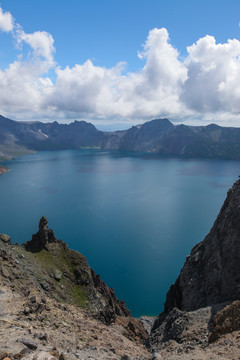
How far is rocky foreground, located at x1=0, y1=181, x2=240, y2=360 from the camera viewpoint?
19369 mm

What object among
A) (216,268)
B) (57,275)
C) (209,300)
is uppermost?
(216,268)

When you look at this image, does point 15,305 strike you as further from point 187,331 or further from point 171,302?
point 171,302

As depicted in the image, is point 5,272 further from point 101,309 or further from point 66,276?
point 101,309

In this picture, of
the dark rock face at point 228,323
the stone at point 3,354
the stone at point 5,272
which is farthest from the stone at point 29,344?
the stone at point 5,272

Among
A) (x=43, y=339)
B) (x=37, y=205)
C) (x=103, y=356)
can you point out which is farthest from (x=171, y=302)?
(x=37, y=205)

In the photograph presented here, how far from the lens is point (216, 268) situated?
1638 inches

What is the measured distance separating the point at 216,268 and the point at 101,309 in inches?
823

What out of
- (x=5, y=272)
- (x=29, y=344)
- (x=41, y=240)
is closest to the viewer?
(x=29, y=344)

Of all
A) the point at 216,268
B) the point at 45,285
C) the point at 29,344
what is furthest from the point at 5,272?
the point at 216,268

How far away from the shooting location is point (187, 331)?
30.5 metres

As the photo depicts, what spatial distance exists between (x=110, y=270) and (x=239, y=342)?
6442 cm

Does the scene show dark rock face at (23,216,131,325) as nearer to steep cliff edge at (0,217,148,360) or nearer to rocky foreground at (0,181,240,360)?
steep cliff edge at (0,217,148,360)

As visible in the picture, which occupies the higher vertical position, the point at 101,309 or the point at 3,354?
the point at 3,354

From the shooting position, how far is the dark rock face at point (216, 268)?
37562mm
